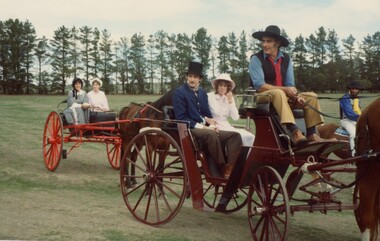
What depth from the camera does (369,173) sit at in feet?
17.3

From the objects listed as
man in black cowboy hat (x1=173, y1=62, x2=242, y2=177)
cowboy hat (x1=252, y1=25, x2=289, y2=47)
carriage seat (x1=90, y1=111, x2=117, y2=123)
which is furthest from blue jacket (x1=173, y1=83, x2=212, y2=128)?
carriage seat (x1=90, y1=111, x2=117, y2=123)

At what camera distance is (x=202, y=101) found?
7.12 metres

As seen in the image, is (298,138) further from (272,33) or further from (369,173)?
(272,33)

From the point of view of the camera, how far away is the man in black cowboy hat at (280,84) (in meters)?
5.31

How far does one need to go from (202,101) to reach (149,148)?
101 centimetres

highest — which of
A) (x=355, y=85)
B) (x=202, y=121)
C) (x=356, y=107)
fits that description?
(x=355, y=85)

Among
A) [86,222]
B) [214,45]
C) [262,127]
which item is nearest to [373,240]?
[262,127]

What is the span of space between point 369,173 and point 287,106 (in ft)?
3.61

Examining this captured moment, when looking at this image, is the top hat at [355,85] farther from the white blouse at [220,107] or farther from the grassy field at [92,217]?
the white blouse at [220,107]

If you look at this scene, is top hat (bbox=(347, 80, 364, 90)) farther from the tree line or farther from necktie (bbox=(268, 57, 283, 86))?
the tree line

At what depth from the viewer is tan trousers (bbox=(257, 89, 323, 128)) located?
5.28 m

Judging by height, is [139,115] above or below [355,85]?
below

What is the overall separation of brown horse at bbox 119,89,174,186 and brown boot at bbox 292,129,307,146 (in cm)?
428

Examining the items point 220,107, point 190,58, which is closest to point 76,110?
point 220,107
